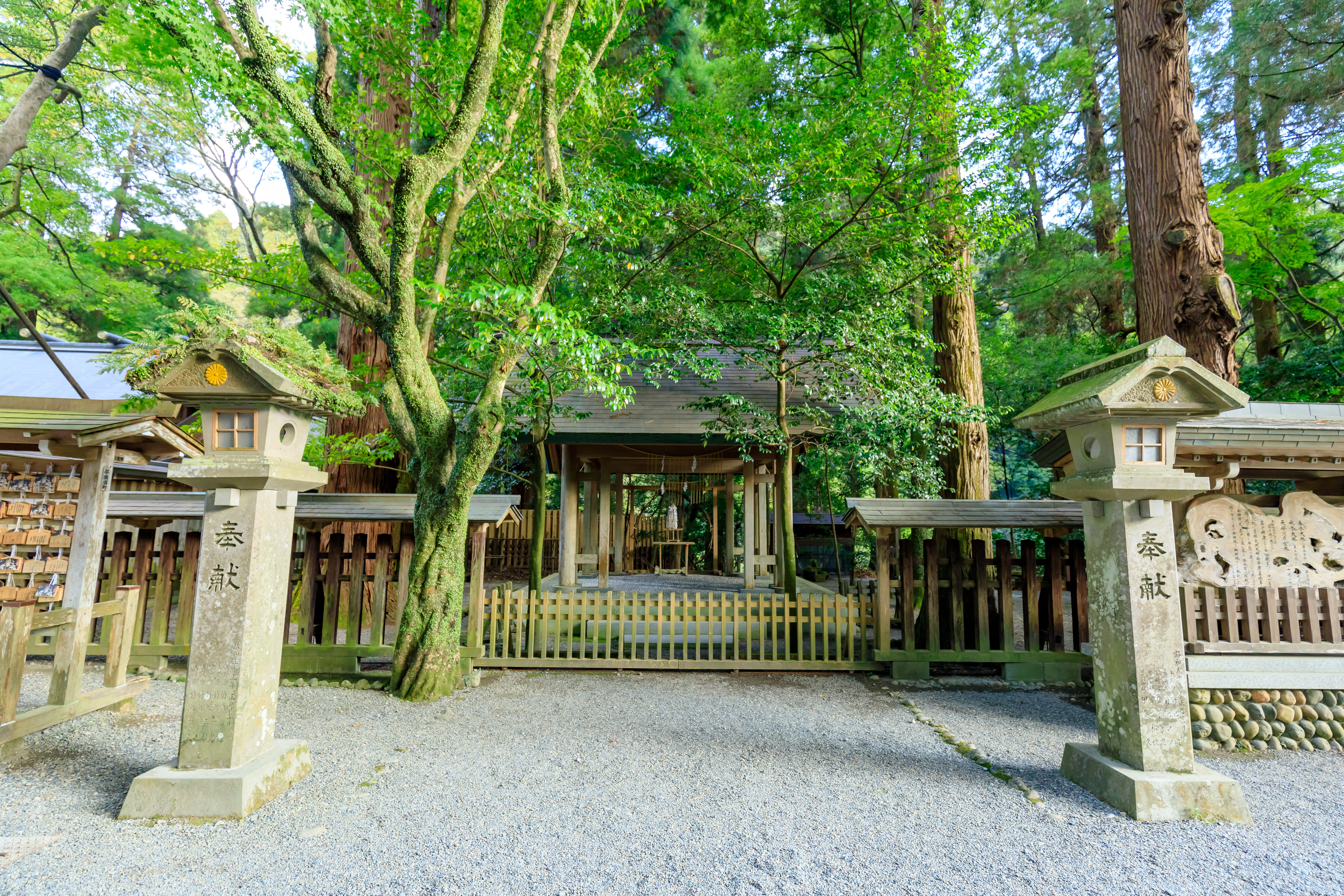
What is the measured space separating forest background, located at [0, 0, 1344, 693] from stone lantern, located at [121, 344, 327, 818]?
0.56 meters

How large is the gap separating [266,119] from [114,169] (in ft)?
52.1

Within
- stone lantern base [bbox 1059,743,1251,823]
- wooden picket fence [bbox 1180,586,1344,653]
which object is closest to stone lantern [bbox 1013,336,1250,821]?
stone lantern base [bbox 1059,743,1251,823]

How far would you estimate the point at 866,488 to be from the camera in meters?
15.3

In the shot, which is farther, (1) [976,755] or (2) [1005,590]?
(2) [1005,590]

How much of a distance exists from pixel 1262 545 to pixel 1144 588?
7.70 ft

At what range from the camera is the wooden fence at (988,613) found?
22.2 feet

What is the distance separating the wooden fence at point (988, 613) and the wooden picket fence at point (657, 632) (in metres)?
0.43

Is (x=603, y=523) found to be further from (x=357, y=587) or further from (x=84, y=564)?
(x=84, y=564)

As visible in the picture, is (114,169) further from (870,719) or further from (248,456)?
(870,719)

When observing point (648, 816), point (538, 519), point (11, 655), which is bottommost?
point (648, 816)

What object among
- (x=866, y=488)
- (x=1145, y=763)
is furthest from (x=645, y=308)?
(x=866, y=488)

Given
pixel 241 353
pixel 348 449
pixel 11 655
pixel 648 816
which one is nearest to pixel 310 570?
pixel 348 449

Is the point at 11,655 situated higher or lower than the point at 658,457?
lower

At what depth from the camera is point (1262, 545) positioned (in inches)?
198
